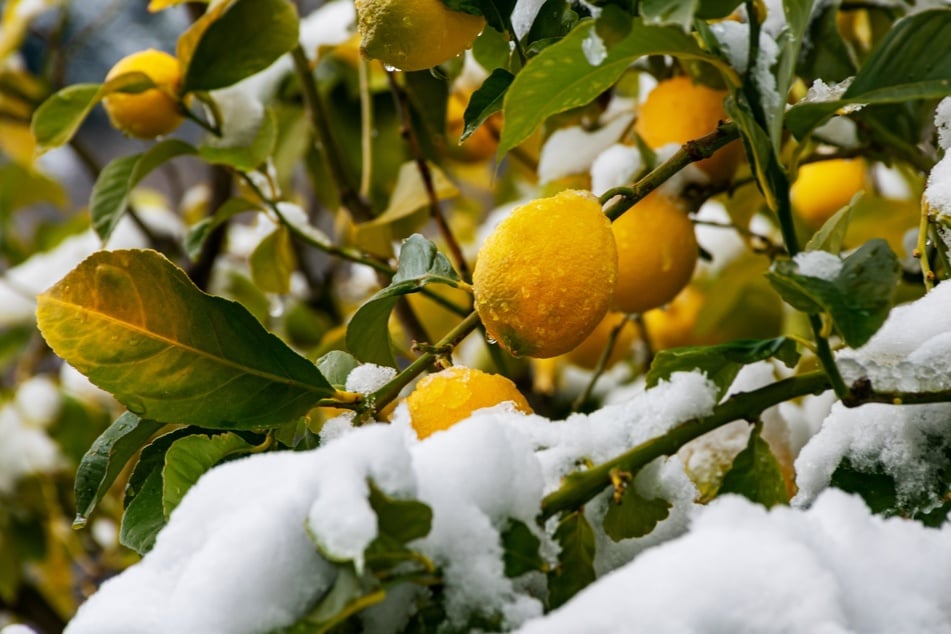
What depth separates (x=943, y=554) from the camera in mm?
331

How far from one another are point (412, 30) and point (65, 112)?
0.35 m

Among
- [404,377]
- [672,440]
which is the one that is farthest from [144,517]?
[672,440]

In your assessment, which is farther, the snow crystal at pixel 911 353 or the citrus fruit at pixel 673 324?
the citrus fruit at pixel 673 324

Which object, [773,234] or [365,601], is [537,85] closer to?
[365,601]

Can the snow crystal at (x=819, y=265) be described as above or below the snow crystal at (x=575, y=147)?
above

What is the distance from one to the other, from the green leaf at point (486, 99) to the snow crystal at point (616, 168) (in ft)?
0.58

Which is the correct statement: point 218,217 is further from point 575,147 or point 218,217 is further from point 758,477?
point 758,477

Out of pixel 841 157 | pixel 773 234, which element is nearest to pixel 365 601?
pixel 841 157

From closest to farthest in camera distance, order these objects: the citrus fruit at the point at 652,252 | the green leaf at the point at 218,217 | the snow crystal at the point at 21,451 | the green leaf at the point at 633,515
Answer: the green leaf at the point at 633,515 < the citrus fruit at the point at 652,252 < the green leaf at the point at 218,217 < the snow crystal at the point at 21,451

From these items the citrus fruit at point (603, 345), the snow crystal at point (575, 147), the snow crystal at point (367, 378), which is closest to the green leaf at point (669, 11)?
the snow crystal at point (367, 378)

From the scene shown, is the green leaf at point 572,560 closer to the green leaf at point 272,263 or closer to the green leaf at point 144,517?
the green leaf at point 144,517

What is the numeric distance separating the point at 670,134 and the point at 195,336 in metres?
0.36

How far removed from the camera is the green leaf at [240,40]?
0.71 m

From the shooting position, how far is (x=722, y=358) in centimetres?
43
